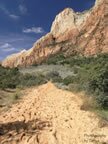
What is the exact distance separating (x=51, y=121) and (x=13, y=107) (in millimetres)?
4233

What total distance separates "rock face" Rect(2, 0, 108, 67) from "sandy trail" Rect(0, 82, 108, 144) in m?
56.3

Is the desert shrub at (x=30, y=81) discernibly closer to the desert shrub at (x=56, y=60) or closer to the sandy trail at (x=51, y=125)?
the sandy trail at (x=51, y=125)

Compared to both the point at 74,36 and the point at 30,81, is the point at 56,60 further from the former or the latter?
the point at 30,81

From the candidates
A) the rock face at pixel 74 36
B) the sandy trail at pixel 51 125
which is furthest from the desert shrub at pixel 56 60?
the sandy trail at pixel 51 125

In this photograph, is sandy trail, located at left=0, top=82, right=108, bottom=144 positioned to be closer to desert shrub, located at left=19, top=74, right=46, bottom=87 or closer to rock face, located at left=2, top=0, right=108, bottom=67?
desert shrub, located at left=19, top=74, right=46, bottom=87

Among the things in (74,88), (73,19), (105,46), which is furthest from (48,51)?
(74,88)

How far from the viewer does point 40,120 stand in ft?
46.2

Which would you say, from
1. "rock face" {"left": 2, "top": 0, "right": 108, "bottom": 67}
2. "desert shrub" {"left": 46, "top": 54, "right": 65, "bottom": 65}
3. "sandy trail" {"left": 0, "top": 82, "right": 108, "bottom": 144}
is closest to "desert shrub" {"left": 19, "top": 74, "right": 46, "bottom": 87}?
"sandy trail" {"left": 0, "top": 82, "right": 108, "bottom": 144}

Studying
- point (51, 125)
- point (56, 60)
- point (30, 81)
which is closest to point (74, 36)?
point (56, 60)

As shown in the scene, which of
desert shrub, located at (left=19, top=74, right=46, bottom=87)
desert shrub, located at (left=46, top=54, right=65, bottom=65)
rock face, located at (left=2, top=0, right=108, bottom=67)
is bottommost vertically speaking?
desert shrub, located at (left=19, top=74, right=46, bottom=87)

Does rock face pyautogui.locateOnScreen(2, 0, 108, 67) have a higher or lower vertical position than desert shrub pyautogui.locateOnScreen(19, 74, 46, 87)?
higher

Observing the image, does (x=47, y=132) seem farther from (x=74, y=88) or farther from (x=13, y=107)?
(x=74, y=88)

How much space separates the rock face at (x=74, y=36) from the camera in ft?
253

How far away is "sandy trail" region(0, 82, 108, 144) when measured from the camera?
1123 cm
